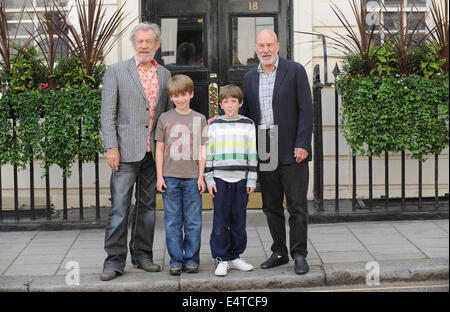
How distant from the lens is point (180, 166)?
213 inches

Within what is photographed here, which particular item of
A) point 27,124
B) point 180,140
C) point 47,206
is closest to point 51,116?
point 27,124

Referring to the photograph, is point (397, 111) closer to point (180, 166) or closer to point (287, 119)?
point (287, 119)

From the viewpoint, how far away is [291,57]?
8.25 metres

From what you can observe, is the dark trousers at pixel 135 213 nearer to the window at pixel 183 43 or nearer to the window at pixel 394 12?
the window at pixel 183 43

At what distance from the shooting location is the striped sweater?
5398mm

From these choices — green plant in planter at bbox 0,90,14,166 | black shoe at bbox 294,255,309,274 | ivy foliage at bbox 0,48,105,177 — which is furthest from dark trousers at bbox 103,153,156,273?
green plant in planter at bbox 0,90,14,166

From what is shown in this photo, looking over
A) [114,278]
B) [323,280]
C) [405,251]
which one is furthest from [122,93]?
[405,251]

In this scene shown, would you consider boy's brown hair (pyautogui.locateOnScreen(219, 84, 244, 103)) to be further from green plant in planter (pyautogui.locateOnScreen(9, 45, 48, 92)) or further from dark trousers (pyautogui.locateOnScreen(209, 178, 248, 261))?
green plant in planter (pyautogui.locateOnScreen(9, 45, 48, 92))

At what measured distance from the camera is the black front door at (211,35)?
8.16m

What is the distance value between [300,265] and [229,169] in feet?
3.18

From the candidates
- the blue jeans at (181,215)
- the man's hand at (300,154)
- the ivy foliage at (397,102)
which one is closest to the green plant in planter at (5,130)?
the blue jeans at (181,215)

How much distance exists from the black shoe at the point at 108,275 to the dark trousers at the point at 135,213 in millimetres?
41

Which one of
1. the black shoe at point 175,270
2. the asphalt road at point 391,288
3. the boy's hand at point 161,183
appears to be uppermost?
the boy's hand at point 161,183

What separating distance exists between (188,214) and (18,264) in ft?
5.47
